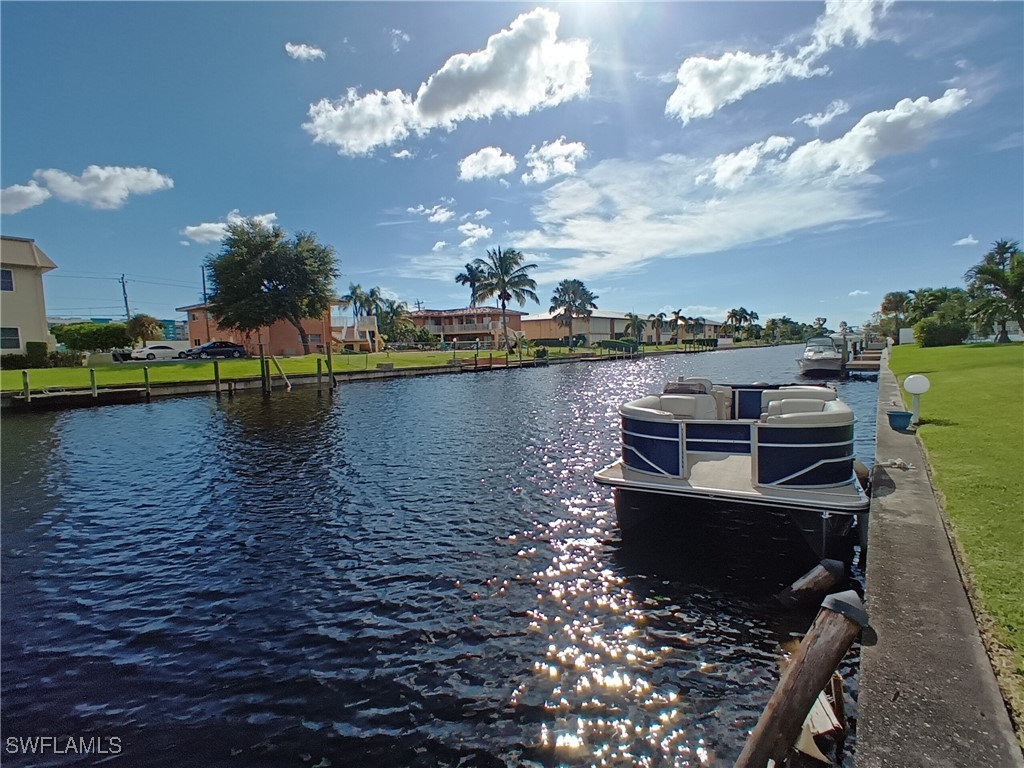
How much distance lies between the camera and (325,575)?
7.93 metres

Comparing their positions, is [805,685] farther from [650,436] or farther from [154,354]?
[154,354]

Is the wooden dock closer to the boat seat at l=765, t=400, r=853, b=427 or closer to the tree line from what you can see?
the boat seat at l=765, t=400, r=853, b=427

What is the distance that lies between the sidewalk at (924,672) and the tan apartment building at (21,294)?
173 ft

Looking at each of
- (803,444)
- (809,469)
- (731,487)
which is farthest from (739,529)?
(803,444)

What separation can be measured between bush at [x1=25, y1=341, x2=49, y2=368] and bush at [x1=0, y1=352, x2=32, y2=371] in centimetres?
39

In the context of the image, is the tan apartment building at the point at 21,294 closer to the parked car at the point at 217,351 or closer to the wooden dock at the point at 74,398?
the parked car at the point at 217,351

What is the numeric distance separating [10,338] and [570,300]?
73.6 metres

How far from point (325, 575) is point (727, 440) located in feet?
23.4

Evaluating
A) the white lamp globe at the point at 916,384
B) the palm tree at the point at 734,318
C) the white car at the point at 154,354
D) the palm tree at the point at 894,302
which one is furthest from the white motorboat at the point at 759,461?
the palm tree at the point at 734,318

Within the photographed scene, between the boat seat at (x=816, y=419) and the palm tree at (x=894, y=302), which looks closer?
the boat seat at (x=816, y=419)

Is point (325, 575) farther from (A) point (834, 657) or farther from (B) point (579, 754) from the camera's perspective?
(A) point (834, 657)

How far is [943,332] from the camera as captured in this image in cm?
4872

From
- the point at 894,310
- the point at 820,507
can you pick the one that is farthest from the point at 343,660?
the point at 894,310

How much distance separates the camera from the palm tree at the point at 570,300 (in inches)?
3615
